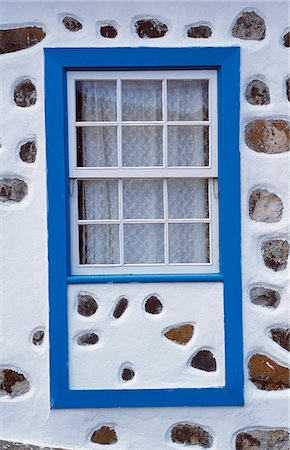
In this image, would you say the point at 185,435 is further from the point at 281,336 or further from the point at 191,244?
the point at 191,244

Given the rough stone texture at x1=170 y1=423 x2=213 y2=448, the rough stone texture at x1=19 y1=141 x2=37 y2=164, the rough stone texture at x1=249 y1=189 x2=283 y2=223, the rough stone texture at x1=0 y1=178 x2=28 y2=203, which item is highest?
the rough stone texture at x1=19 y1=141 x2=37 y2=164

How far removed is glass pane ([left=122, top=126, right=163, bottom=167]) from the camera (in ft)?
13.5

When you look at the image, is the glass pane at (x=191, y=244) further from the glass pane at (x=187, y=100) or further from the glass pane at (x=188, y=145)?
the glass pane at (x=187, y=100)

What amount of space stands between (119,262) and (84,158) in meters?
0.62

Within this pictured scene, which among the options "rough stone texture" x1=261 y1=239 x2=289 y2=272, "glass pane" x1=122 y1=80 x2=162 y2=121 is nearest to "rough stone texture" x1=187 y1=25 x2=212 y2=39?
"glass pane" x1=122 y1=80 x2=162 y2=121

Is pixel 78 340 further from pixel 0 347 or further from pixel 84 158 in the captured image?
pixel 84 158

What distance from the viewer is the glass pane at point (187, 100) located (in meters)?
4.12

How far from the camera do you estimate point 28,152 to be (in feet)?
13.3

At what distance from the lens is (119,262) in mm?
4137

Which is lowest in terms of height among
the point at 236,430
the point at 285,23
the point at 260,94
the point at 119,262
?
the point at 236,430

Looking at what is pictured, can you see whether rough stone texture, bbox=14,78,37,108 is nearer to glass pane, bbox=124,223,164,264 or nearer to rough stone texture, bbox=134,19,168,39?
rough stone texture, bbox=134,19,168,39

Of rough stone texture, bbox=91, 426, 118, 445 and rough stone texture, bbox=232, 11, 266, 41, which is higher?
rough stone texture, bbox=232, 11, 266, 41

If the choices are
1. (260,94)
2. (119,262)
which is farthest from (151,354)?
(260,94)

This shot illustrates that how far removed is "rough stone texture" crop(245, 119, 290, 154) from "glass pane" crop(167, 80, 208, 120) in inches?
10.9
